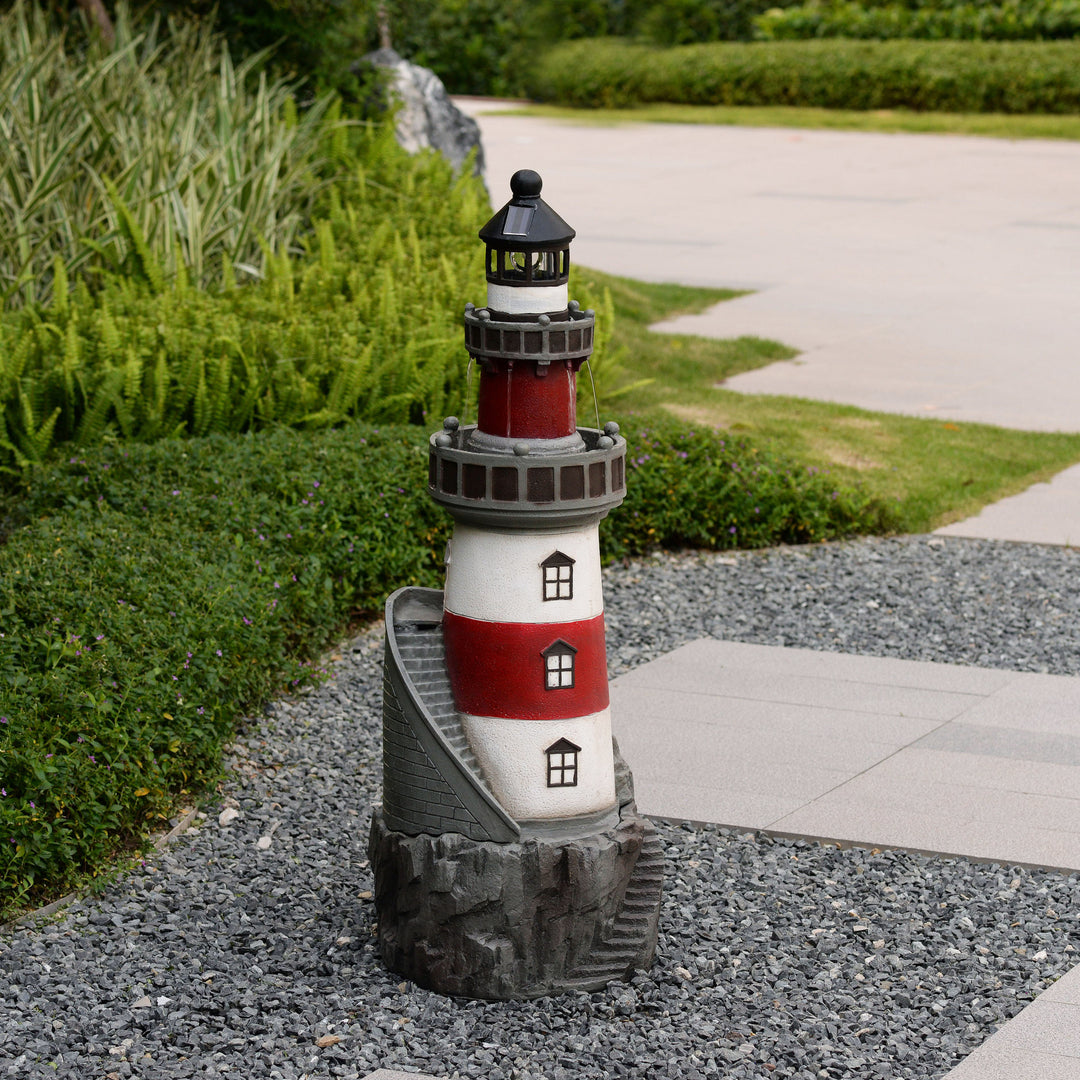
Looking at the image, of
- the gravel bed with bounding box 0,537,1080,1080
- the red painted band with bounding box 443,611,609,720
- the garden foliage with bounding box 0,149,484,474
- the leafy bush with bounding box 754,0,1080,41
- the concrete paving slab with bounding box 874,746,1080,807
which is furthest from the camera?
the leafy bush with bounding box 754,0,1080,41

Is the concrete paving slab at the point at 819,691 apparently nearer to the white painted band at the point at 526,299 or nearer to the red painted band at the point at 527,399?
the red painted band at the point at 527,399

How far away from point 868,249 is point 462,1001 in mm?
12527

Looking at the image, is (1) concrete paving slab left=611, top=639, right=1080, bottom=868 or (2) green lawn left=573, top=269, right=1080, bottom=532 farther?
(2) green lawn left=573, top=269, right=1080, bottom=532

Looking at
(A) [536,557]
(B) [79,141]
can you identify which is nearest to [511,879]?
→ (A) [536,557]

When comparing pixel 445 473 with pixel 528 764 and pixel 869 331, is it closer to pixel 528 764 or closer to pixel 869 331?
pixel 528 764

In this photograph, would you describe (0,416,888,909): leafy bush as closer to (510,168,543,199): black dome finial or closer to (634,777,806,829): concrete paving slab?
(634,777,806,829): concrete paving slab

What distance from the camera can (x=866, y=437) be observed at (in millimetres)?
8914

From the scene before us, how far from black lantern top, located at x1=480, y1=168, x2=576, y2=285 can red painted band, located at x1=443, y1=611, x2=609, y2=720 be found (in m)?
0.83

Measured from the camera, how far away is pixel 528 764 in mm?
3875

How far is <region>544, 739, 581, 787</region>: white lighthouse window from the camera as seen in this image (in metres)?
3.88

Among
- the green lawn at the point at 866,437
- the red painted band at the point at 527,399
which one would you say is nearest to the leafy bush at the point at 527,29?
the green lawn at the point at 866,437

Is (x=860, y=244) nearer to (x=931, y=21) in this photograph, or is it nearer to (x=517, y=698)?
(x=517, y=698)

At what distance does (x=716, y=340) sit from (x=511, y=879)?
8.00m

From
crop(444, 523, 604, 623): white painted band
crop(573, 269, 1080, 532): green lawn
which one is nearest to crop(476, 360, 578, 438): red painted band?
crop(444, 523, 604, 623): white painted band
